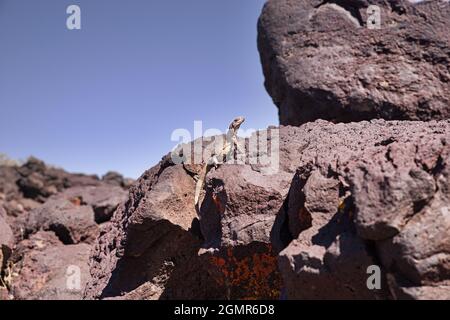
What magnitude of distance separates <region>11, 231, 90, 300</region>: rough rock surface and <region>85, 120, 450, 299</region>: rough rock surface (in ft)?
2.75

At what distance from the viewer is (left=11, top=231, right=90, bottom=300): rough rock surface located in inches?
244

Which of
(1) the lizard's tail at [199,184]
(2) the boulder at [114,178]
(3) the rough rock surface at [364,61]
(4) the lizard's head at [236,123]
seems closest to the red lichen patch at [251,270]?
(1) the lizard's tail at [199,184]

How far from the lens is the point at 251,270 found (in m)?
3.98

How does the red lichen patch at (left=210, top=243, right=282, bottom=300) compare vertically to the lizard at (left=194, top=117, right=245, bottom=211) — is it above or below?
below

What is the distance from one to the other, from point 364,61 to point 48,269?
5255 millimetres

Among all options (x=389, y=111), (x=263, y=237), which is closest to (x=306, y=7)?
(x=389, y=111)

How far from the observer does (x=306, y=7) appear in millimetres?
5832

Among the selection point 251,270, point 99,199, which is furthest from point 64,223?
point 251,270

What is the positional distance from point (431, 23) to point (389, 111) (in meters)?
1.19

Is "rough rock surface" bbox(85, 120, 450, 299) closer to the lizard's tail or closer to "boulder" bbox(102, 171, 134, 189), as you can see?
the lizard's tail

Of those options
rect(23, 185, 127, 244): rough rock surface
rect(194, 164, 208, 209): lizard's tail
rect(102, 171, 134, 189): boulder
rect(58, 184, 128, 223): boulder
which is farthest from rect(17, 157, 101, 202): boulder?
rect(194, 164, 208, 209): lizard's tail

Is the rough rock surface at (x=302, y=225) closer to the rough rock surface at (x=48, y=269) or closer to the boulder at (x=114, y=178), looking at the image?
the rough rock surface at (x=48, y=269)

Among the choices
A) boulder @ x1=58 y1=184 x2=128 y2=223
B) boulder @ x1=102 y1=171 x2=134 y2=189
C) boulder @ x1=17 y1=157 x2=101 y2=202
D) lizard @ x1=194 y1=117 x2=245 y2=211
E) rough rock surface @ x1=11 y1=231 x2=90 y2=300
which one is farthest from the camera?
boulder @ x1=102 y1=171 x2=134 y2=189
